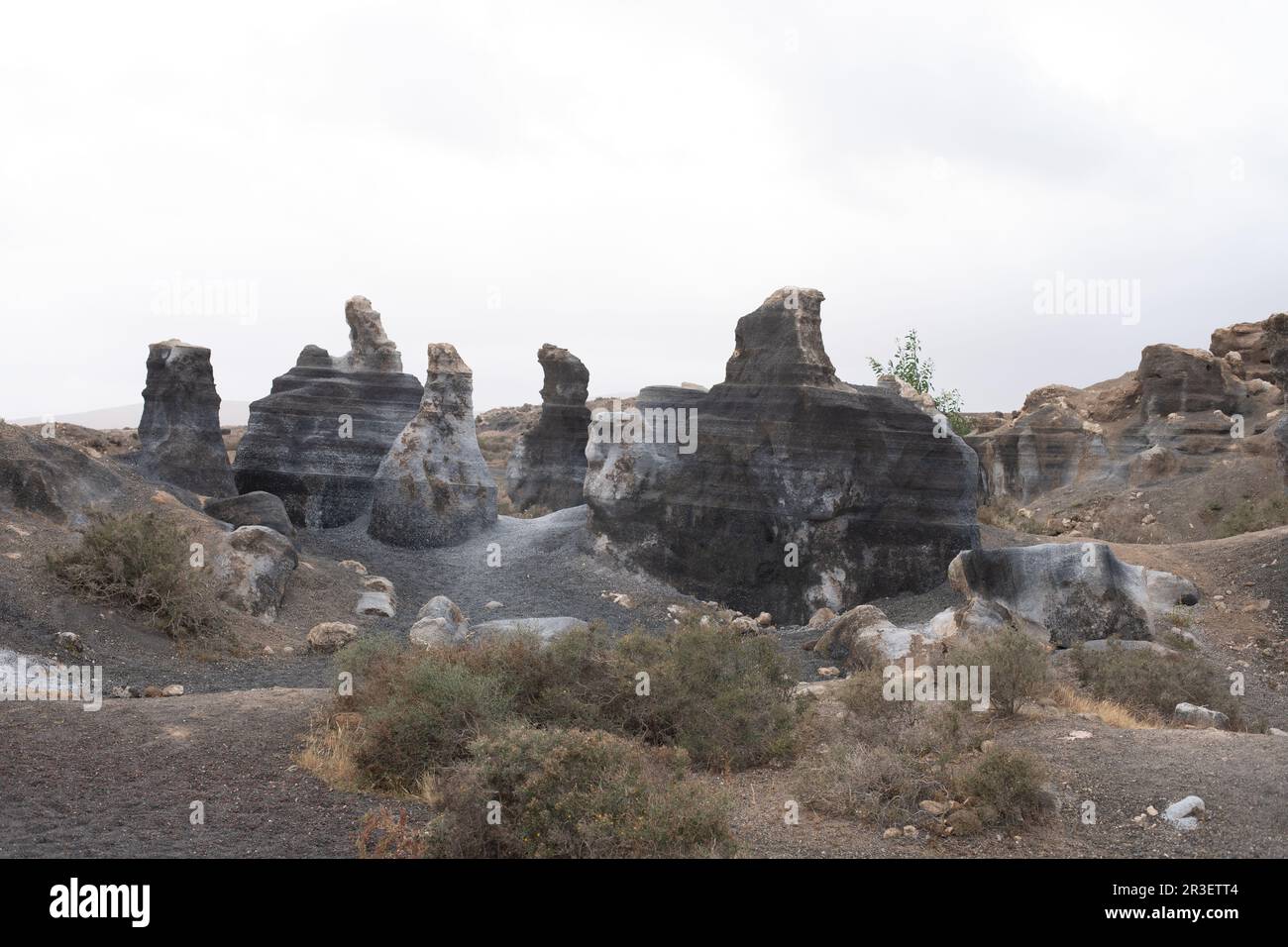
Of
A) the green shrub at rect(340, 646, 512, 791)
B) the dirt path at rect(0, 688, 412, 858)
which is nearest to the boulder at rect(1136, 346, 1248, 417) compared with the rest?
the green shrub at rect(340, 646, 512, 791)

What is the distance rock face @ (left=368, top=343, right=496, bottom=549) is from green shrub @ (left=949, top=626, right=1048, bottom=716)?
15309mm

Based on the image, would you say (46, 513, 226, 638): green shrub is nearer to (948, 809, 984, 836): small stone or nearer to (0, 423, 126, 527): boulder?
(0, 423, 126, 527): boulder

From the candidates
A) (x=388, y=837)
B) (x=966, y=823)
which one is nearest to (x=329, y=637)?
(x=388, y=837)

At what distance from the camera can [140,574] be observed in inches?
604

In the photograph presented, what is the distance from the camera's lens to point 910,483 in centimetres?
2002

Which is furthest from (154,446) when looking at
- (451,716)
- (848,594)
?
(451,716)

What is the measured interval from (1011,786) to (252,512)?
54.8ft

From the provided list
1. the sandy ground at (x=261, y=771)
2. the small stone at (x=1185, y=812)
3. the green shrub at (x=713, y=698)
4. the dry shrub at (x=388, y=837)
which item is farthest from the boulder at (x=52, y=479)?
the small stone at (x=1185, y=812)

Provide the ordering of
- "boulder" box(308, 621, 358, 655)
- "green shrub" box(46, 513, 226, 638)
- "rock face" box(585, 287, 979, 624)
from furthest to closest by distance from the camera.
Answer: "rock face" box(585, 287, 979, 624) → "boulder" box(308, 621, 358, 655) → "green shrub" box(46, 513, 226, 638)

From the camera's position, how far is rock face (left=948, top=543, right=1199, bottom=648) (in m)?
15.3

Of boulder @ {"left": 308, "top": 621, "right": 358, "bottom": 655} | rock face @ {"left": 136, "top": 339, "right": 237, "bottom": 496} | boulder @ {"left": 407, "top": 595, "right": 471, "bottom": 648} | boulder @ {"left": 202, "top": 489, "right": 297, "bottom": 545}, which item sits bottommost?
boulder @ {"left": 308, "top": 621, "right": 358, "bottom": 655}

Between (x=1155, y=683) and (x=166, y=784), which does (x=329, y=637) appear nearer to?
(x=166, y=784)

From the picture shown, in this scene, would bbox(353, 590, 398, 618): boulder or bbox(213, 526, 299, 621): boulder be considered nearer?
bbox(213, 526, 299, 621): boulder
